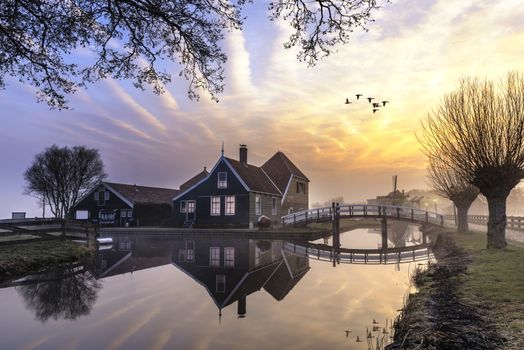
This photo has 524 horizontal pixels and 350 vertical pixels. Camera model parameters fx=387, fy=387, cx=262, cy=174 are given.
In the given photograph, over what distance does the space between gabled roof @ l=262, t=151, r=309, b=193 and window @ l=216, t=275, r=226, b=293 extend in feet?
103

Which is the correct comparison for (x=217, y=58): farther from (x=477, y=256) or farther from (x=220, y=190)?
(x=220, y=190)

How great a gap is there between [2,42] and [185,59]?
12.4 ft

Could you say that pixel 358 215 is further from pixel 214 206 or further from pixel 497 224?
pixel 497 224

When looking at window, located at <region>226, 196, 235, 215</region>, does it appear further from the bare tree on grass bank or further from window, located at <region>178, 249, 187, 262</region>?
the bare tree on grass bank

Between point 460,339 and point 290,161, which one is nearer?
point 460,339

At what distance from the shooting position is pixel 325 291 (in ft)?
39.3

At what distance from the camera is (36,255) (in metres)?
16.7

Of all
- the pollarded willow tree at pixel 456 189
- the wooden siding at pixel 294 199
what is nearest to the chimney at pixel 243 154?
the wooden siding at pixel 294 199

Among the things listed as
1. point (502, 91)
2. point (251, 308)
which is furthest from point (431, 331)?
point (502, 91)

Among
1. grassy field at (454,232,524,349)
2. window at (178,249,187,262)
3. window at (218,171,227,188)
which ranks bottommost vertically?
window at (178,249,187,262)

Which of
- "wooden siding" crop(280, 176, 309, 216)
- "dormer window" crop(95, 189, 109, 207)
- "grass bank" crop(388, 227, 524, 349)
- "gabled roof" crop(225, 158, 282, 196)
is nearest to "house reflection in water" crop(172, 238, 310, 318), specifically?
"grass bank" crop(388, 227, 524, 349)

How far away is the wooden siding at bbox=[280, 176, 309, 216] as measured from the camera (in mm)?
45531

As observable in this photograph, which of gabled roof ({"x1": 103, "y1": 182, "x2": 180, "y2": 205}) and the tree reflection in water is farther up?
gabled roof ({"x1": 103, "y1": 182, "x2": 180, "y2": 205})

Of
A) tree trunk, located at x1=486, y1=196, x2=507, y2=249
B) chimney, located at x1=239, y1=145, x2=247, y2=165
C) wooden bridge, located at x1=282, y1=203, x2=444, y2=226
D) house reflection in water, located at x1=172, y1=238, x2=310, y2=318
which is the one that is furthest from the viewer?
chimney, located at x1=239, y1=145, x2=247, y2=165
